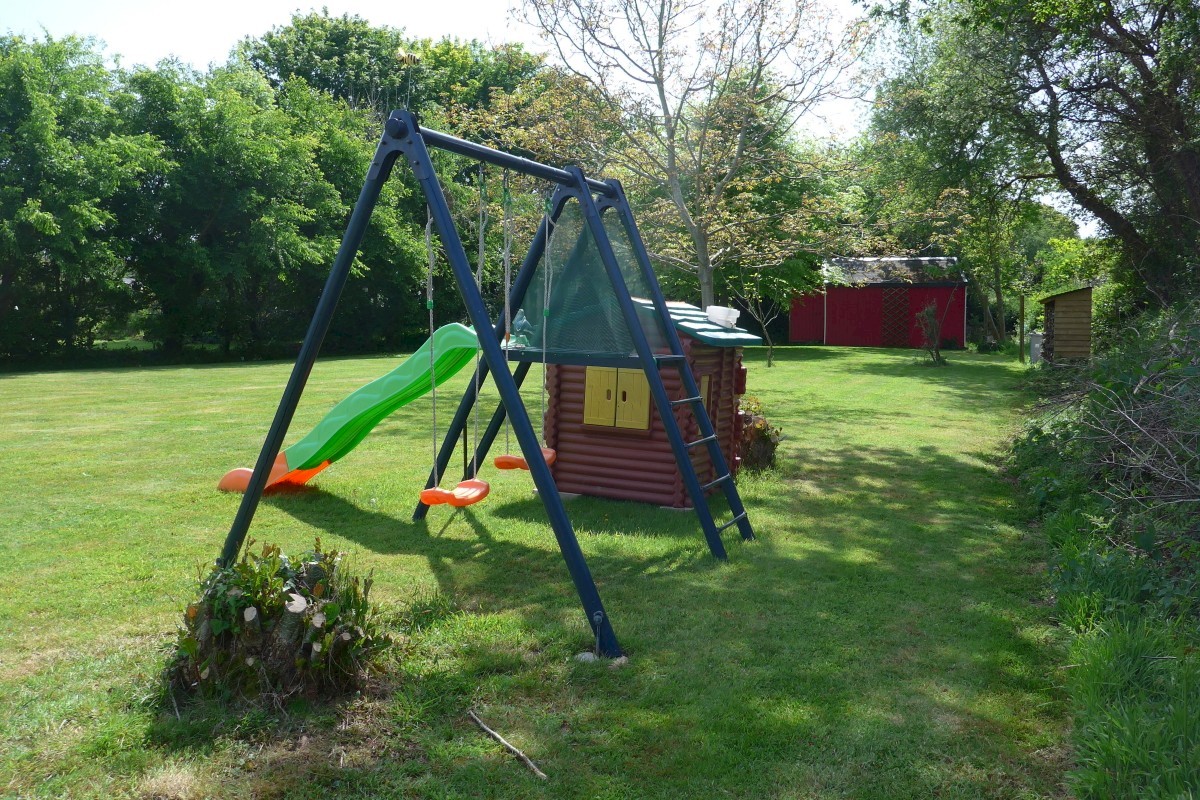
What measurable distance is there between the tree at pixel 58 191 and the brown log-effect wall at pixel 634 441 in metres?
20.8

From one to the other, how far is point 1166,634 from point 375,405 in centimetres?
635

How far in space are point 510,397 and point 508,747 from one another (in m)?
1.79

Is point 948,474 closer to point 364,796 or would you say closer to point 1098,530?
point 1098,530

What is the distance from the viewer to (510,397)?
15.2 feet

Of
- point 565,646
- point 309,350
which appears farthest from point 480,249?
point 565,646

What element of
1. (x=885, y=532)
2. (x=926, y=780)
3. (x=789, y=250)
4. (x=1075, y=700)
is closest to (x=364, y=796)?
(x=926, y=780)

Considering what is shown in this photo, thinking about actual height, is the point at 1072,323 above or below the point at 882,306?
below

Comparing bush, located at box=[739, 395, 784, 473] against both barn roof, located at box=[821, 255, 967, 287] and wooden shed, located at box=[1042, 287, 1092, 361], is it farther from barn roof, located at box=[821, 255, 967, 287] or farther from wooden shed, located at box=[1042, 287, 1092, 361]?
barn roof, located at box=[821, 255, 967, 287]

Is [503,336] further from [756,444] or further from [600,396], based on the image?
[756,444]

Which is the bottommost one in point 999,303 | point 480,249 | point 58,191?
point 480,249

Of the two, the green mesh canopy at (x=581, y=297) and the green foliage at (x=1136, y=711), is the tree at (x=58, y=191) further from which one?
the green foliage at (x=1136, y=711)

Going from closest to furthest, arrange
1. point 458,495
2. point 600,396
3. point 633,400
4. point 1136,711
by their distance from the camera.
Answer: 1. point 1136,711
2. point 458,495
3. point 633,400
4. point 600,396

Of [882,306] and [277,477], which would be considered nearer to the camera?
[277,477]

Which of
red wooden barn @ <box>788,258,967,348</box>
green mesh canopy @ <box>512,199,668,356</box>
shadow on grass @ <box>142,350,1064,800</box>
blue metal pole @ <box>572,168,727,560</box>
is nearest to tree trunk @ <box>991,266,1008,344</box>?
Answer: red wooden barn @ <box>788,258,967,348</box>
